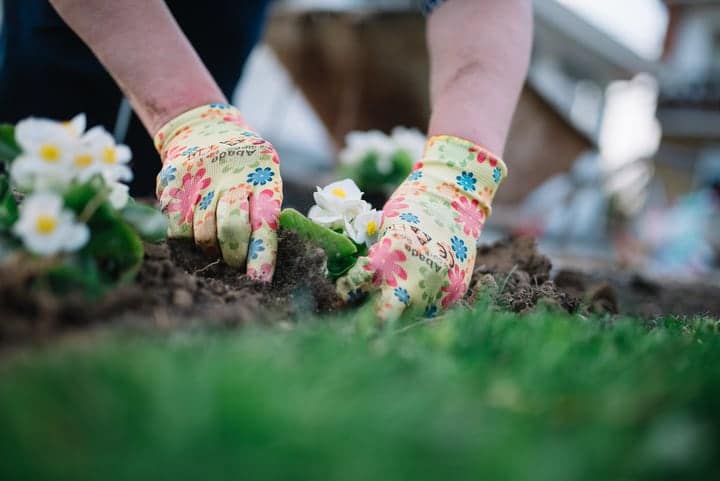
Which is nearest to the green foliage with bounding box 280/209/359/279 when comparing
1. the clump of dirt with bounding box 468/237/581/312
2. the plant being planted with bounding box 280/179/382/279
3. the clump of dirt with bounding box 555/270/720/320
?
the plant being planted with bounding box 280/179/382/279

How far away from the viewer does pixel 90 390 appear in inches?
20.4

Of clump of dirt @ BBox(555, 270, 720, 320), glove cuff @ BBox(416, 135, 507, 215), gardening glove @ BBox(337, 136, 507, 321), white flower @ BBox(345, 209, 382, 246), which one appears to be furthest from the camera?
clump of dirt @ BBox(555, 270, 720, 320)

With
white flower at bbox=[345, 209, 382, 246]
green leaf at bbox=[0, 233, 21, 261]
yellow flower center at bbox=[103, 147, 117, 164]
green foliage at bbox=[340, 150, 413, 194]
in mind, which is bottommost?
green leaf at bbox=[0, 233, 21, 261]

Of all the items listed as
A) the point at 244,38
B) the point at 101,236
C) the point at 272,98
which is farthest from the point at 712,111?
the point at 101,236

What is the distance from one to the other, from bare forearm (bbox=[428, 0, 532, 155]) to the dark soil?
31 centimetres

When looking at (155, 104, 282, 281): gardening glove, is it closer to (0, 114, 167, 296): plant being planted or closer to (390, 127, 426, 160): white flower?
(0, 114, 167, 296): plant being planted

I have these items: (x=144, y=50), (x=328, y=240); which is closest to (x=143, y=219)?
(x=328, y=240)

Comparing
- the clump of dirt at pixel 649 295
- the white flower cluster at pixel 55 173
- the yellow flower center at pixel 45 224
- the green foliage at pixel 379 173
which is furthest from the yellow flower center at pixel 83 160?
the green foliage at pixel 379 173

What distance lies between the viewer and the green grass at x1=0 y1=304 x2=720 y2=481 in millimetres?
473

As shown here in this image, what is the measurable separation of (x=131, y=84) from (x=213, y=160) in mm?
238

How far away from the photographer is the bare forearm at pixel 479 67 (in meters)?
1.40

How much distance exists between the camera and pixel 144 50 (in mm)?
1200

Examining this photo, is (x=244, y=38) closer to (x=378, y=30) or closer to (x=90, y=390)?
(x=90, y=390)

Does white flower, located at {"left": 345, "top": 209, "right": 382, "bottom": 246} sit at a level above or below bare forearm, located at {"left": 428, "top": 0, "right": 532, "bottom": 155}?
below
